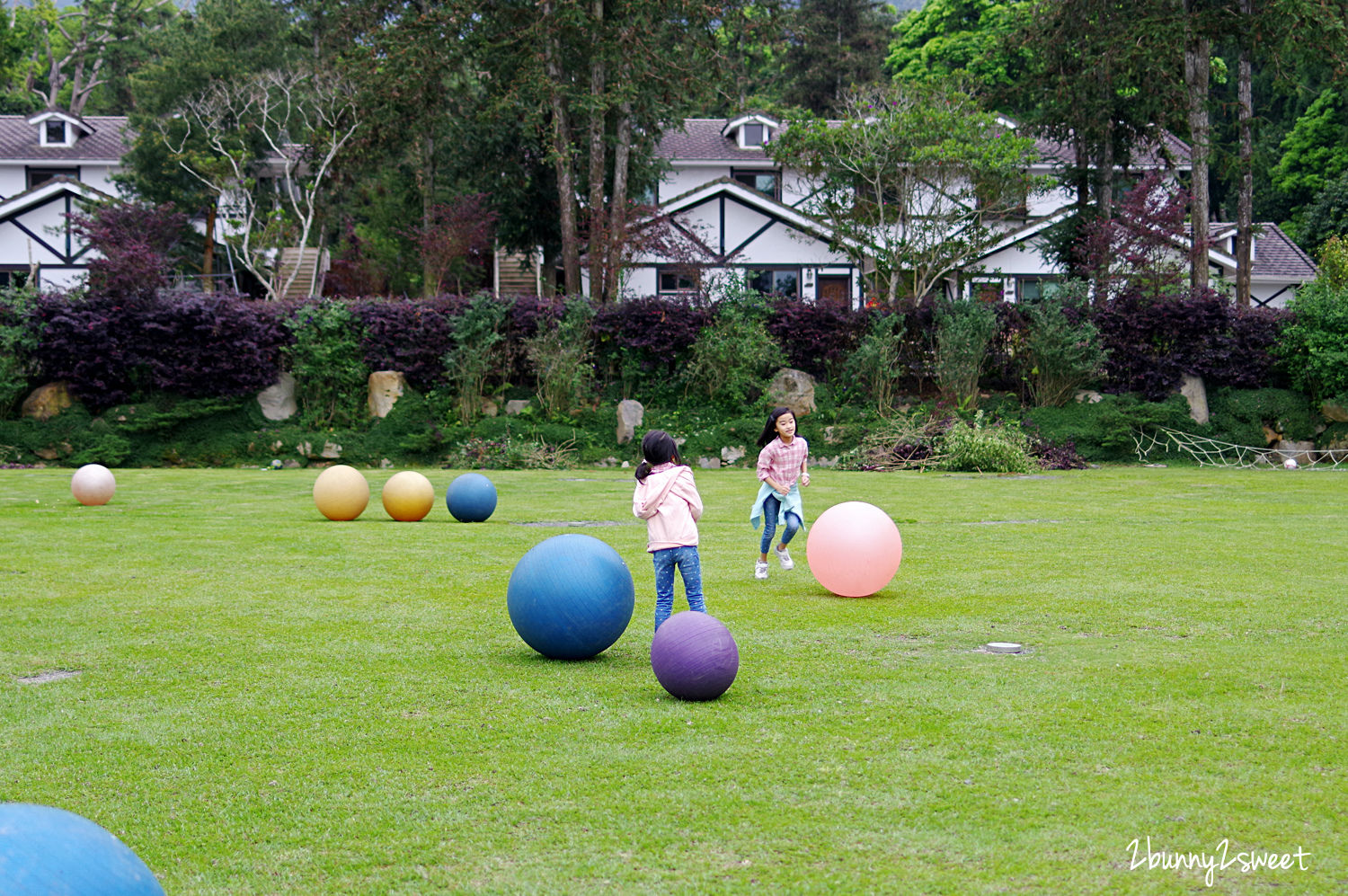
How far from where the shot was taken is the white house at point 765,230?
36906 millimetres

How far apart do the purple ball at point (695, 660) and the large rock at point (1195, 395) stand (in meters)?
23.1

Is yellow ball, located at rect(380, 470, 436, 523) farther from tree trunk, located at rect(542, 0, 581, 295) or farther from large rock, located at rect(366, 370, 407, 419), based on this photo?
tree trunk, located at rect(542, 0, 581, 295)

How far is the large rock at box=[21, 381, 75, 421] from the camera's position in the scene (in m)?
25.4

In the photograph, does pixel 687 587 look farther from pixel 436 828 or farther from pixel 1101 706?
pixel 436 828

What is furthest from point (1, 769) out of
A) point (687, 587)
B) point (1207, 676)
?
point (1207, 676)

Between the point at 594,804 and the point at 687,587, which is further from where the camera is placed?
the point at 687,587

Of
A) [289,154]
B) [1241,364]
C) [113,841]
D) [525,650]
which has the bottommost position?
[525,650]

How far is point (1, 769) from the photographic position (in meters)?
4.73

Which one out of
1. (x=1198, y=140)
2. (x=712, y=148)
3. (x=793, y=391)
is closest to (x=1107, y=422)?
→ (x=793, y=391)

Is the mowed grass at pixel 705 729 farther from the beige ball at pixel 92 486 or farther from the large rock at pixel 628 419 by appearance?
the large rock at pixel 628 419

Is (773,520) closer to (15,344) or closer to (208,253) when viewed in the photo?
(15,344)

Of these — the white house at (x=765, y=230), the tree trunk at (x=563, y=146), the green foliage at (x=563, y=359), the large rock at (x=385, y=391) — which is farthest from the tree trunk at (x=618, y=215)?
the large rock at (x=385, y=391)

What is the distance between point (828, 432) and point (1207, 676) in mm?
19233

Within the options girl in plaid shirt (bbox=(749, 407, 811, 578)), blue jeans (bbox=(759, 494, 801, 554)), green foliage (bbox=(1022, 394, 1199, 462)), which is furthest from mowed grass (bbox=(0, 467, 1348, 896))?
green foliage (bbox=(1022, 394, 1199, 462))
